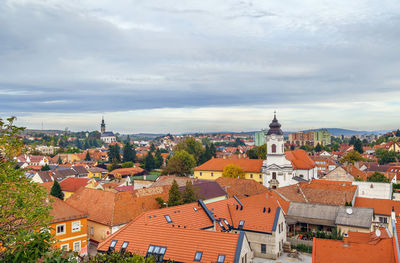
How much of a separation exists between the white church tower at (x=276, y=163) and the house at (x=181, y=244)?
1455 inches

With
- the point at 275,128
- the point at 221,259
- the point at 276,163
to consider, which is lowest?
the point at 221,259

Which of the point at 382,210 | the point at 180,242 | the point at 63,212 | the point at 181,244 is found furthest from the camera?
the point at 382,210

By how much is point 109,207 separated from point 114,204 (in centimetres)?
53

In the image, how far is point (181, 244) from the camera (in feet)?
70.6

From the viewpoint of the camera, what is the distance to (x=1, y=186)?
12.9 metres

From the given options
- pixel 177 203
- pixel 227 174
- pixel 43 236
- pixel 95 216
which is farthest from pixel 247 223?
pixel 227 174

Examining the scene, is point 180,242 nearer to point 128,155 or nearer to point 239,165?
point 239,165

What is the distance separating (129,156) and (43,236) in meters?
Result: 102

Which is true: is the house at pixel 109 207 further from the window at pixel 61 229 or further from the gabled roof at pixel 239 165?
the gabled roof at pixel 239 165

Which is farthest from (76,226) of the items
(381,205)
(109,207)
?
(381,205)

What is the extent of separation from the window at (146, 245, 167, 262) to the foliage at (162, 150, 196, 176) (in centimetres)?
5141

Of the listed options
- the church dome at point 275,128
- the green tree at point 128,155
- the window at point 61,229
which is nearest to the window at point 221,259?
the window at point 61,229

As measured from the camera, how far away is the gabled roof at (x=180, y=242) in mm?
20438

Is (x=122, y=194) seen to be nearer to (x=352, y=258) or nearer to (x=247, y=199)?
(x=247, y=199)
